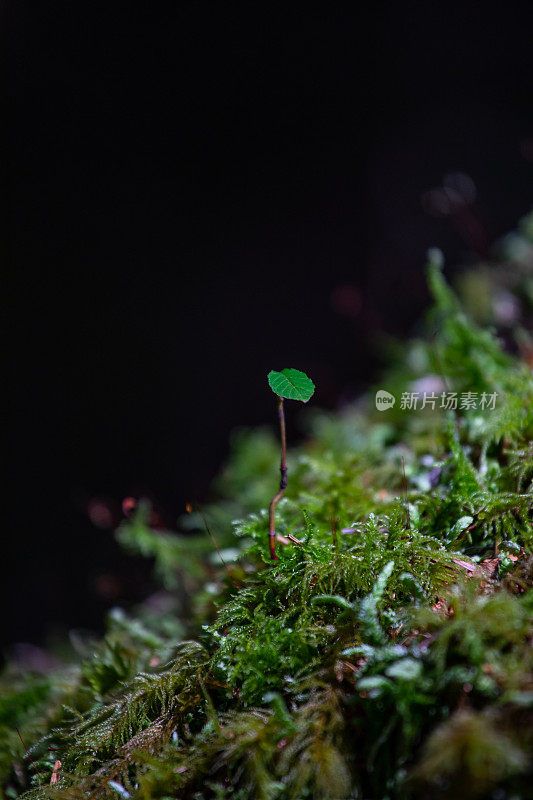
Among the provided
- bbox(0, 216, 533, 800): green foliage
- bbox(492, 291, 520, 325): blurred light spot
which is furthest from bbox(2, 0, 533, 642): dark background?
bbox(0, 216, 533, 800): green foliage

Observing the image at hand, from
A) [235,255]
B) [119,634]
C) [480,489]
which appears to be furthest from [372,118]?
[119,634]

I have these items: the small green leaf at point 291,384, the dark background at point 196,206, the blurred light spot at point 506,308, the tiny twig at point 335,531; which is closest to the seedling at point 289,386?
the small green leaf at point 291,384

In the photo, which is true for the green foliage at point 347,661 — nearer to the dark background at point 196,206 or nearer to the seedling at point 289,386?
the seedling at point 289,386

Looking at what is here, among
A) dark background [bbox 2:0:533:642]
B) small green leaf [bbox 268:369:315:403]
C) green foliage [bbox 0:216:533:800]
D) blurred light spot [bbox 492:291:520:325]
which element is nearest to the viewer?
green foliage [bbox 0:216:533:800]

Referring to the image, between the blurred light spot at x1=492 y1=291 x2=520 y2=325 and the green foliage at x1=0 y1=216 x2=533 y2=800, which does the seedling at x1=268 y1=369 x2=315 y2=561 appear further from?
the blurred light spot at x1=492 y1=291 x2=520 y2=325

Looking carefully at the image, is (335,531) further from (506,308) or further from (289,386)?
(506,308)

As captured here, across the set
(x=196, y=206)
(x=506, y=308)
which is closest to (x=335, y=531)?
(x=506, y=308)
